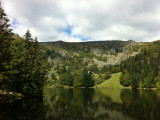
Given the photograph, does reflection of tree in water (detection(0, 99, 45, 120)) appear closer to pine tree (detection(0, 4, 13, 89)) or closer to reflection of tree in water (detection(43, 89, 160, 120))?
reflection of tree in water (detection(43, 89, 160, 120))

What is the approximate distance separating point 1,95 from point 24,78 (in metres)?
9.46

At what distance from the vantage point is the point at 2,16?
112 feet

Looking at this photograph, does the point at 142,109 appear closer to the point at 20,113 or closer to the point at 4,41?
the point at 20,113

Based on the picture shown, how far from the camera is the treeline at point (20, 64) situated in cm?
3491

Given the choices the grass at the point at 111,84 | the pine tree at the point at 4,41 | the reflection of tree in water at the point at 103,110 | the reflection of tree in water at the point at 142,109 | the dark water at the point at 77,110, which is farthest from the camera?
the grass at the point at 111,84

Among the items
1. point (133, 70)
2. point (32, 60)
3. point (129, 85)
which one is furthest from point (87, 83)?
point (32, 60)

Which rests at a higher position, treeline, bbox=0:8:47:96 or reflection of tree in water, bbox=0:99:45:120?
treeline, bbox=0:8:47:96

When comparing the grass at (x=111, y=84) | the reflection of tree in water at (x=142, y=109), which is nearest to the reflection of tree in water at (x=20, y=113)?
the reflection of tree in water at (x=142, y=109)

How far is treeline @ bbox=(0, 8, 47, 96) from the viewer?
3491cm

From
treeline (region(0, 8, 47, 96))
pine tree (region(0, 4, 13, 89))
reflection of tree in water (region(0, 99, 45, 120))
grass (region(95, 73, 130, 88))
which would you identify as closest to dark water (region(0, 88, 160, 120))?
reflection of tree in water (region(0, 99, 45, 120))

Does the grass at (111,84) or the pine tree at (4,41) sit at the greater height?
the pine tree at (4,41)

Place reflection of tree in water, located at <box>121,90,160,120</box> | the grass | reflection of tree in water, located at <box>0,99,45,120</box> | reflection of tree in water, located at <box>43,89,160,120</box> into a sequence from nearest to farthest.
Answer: reflection of tree in water, located at <box>0,99,45,120</box> < reflection of tree in water, located at <box>121,90,160,120</box> < reflection of tree in water, located at <box>43,89,160,120</box> < the grass

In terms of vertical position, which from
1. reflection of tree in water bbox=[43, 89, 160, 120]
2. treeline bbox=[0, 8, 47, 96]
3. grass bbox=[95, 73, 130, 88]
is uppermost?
treeline bbox=[0, 8, 47, 96]

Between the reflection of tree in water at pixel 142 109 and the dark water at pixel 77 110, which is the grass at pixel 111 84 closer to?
the reflection of tree in water at pixel 142 109
